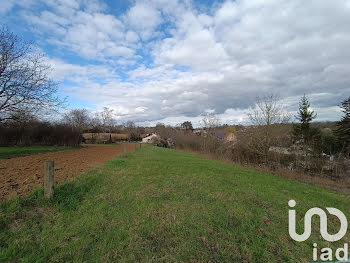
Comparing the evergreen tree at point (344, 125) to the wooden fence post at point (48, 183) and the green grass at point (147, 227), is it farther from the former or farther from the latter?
the wooden fence post at point (48, 183)

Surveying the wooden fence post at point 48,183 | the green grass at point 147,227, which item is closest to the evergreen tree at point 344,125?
the green grass at point 147,227

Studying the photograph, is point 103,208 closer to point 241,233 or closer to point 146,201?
point 146,201

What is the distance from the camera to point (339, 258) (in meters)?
2.97

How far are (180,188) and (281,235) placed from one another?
3163 millimetres

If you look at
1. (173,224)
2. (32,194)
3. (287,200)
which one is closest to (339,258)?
(287,200)

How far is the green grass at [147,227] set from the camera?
8.64 ft

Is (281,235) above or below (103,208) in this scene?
below

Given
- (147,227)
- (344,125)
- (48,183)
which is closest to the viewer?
(147,227)

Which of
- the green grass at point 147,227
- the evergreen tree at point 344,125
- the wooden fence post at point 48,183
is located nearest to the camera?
the green grass at point 147,227

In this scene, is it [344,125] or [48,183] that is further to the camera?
[344,125]

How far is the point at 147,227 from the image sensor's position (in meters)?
3.30

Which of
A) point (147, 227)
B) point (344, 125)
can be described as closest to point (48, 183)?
point (147, 227)

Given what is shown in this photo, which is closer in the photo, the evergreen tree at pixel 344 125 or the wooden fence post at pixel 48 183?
the wooden fence post at pixel 48 183

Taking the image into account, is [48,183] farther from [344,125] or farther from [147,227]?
[344,125]
